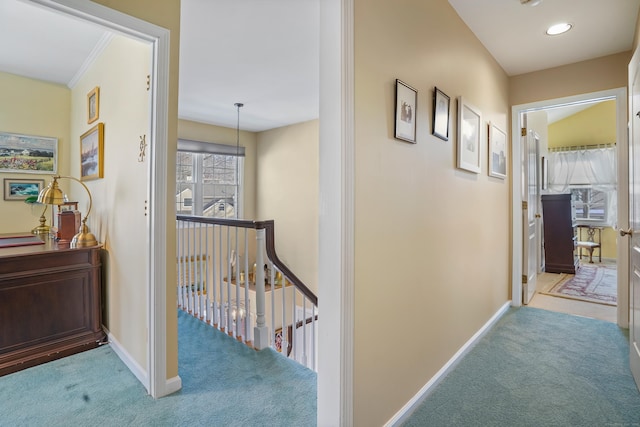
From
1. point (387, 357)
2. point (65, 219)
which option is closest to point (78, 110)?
point (65, 219)

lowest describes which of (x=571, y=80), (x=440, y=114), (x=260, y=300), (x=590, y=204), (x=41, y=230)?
(x=260, y=300)

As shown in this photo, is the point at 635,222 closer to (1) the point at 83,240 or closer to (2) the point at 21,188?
(1) the point at 83,240

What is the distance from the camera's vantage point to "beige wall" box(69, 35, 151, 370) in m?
2.00

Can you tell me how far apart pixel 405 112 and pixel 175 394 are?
2023mm

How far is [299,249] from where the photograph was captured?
5434mm

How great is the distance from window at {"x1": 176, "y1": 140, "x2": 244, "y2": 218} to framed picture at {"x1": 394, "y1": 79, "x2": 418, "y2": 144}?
4.06 meters

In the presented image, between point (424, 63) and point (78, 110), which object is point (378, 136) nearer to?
point (424, 63)

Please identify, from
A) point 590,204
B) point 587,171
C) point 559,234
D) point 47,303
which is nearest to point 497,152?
point 559,234

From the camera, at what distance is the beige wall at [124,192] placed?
6.56ft

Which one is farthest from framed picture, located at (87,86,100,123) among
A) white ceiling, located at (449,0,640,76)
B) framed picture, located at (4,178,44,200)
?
white ceiling, located at (449,0,640,76)

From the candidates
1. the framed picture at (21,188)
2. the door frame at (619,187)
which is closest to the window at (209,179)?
the framed picture at (21,188)

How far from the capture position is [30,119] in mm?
3244

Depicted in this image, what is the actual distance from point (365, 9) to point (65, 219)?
9.01 feet

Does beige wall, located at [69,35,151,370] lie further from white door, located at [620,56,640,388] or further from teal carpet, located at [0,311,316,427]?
white door, located at [620,56,640,388]
